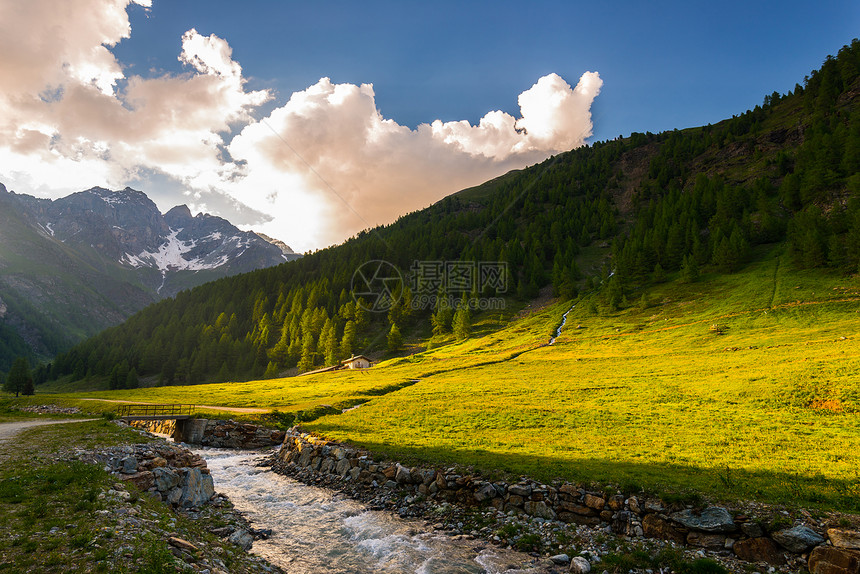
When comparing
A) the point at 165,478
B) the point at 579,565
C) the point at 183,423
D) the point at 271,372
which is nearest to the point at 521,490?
the point at 579,565

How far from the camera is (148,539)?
10.4m

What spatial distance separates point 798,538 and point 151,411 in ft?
210

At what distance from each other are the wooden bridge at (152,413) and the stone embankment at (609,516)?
105 feet

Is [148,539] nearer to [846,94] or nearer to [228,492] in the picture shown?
[228,492]

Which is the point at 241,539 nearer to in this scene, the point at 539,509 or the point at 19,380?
the point at 539,509

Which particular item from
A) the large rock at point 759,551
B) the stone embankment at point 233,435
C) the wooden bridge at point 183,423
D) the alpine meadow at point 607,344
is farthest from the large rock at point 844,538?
the wooden bridge at point 183,423

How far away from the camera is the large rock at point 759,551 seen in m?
10.8

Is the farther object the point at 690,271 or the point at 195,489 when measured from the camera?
the point at 690,271

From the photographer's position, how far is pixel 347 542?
15.3 meters

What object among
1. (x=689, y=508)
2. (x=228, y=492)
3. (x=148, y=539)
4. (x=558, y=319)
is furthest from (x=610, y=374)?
(x=558, y=319)

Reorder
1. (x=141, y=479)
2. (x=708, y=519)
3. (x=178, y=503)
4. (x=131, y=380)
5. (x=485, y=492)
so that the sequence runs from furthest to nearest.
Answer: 1. (x=131, y=380)
2. (x=178, y=503)
3. (x=141, y=479)
4. (x=485, y=492)
5. (x=708, y=519)

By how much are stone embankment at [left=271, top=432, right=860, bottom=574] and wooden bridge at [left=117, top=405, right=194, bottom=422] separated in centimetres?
3185

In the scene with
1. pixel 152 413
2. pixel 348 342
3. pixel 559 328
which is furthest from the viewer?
pixel 348 342

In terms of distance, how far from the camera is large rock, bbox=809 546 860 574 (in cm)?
948
